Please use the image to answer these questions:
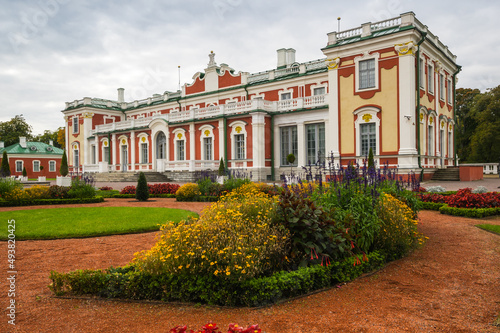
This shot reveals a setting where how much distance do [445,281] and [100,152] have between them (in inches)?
1423

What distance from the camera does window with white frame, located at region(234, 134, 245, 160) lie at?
25.7m

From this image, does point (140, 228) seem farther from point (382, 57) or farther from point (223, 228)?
point (382, 57)

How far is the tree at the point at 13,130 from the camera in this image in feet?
192

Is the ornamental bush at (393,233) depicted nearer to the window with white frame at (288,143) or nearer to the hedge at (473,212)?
the hedge at (473,212)

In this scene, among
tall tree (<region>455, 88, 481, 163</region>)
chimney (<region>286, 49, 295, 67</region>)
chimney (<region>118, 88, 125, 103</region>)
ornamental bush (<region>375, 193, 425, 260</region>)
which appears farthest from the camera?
chimney (<region>118, 88, 125, 103</region>)

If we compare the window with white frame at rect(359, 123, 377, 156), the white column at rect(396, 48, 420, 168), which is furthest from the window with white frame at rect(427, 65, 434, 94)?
the window with white frame at rect(359, 123, 377, 156)

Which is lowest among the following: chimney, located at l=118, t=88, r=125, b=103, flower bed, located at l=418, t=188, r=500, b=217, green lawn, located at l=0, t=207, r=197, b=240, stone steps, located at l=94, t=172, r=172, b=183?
green lawn, located at l=0, t=207, r=197, b=240

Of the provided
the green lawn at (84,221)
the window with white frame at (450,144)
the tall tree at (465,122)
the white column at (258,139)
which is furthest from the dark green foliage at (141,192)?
the tall tree at (465,122)

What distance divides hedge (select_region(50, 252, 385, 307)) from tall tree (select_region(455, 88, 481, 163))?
39.0 metres

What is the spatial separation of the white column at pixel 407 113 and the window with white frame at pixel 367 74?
5.07 feet

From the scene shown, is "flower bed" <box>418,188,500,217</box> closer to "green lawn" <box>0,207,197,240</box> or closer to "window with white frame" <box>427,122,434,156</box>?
"green lawn" <box>0,207,197,240</box>

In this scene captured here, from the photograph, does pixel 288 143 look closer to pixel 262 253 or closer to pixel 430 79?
pixel 430 79

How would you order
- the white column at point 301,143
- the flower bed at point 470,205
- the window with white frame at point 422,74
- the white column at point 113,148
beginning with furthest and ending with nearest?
the white column at point 113,148 < the white column at point 301,143 < the window with white frame at point 422,74 < the flower bed at point 470,205

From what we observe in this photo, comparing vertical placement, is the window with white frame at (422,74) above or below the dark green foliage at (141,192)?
above
